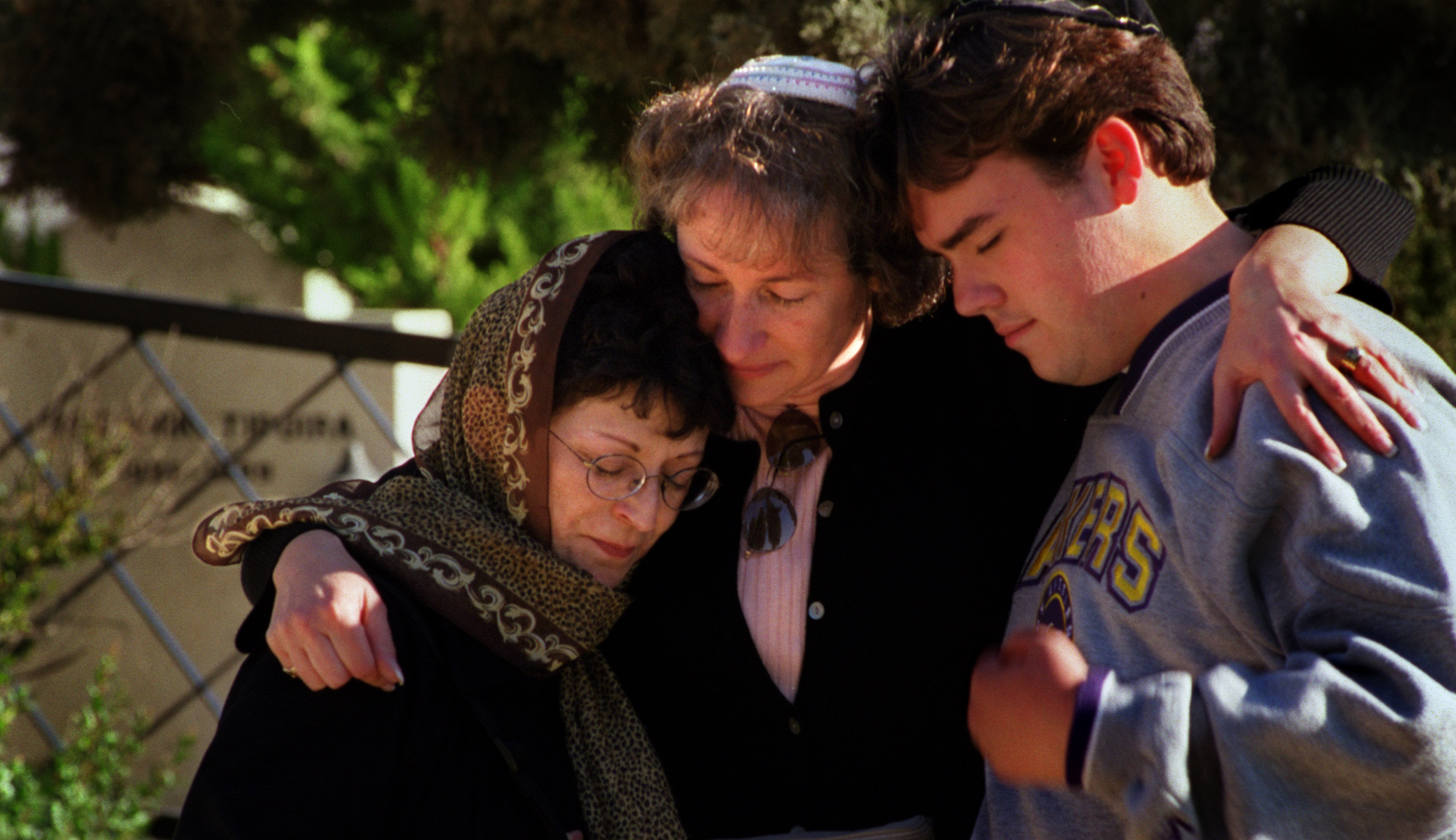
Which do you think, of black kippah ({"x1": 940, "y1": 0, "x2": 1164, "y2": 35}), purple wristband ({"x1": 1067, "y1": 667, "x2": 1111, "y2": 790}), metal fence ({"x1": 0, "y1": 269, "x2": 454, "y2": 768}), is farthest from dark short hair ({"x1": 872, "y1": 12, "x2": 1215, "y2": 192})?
metal fence ({"x1": 0, "y1": 269, "x2": 454, "y2": 768})

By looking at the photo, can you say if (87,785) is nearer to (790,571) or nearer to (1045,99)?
(790,571)

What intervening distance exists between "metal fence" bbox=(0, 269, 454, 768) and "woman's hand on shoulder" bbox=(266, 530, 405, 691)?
2.44m

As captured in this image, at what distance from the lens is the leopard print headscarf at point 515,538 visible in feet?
6.52

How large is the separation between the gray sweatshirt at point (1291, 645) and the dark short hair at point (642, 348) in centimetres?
80

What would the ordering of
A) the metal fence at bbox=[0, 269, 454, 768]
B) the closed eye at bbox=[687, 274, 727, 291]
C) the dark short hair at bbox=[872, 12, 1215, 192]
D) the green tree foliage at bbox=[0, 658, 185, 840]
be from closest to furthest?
the dark short hair at bbox=[872, 12, 1215, 192]
the closed eye at bbox=[687, 274, 727, 291]
the green tree foliage at bbox=[0, 658, 185, 840]
the metal fence at bbox=[0, 269, 454, 768]

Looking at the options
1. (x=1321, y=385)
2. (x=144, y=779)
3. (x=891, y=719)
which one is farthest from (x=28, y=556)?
(x=1321, y=385)

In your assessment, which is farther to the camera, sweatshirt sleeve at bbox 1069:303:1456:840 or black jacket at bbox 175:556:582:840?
black jacket at bbox 175:556:582:840

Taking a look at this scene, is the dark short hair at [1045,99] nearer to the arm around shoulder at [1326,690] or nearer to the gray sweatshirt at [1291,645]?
the gray sweatshirt at [1291,645]

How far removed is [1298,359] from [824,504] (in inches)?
36.6

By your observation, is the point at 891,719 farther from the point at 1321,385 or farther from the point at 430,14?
the point at 430,14

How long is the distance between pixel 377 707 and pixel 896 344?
3.56ft

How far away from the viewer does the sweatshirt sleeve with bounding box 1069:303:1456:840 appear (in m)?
1.28

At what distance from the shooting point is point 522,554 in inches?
79.8

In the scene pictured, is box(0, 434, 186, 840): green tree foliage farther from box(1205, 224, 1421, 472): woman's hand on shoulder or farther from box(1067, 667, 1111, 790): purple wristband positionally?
box(1205, 224, 1421, 472): woman's hand on shoulder
